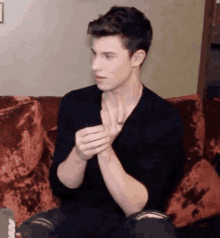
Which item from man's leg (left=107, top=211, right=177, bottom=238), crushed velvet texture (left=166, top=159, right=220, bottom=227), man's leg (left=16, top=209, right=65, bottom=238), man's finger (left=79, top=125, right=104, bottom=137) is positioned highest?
man's finger (left=79, top=125, right=104, bottom=137)

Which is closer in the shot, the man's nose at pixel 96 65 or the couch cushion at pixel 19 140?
the man's nose at pixel 96 65

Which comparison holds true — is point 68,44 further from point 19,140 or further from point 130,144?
point 130,144

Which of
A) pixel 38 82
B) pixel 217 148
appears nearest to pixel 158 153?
pixel 217 148

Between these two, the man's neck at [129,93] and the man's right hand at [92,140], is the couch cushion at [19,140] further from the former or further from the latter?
the man's right hand at [92,140]

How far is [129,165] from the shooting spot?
4.06 ft

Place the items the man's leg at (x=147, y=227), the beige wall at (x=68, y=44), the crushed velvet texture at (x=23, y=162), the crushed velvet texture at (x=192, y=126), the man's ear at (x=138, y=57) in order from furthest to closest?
the beige wall at (x=68, y=44), the crushed velvet texture at (x=192, y=126), the crushed velvet texture at (x=23, y=162), the man's ear at (x=138, y=57), the man's leg at (x=147, y=227)

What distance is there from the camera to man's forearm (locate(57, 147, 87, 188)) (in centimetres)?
106

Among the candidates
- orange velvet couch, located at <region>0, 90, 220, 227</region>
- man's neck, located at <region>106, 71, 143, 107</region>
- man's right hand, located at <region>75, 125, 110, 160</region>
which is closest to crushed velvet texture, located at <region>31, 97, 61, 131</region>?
orange velvet couch, located at <region>0, 90, 220, 227</region>

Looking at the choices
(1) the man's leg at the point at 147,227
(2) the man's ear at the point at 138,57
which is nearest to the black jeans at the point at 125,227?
(1) the man's leg at the point at 147,227

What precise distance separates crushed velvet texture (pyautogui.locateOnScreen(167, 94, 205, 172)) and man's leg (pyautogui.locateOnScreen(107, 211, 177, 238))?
74 cm

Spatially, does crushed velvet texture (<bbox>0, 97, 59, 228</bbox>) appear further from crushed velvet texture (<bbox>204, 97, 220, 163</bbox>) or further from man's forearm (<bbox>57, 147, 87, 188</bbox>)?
crushed velvet texture (<bbox>204, 97, 220, 163</bbox>)

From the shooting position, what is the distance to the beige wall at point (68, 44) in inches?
78.3

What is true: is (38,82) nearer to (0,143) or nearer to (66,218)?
(0,143)

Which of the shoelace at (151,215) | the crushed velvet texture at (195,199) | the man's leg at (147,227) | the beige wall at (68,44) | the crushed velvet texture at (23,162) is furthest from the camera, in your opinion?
the beige wall at (68,44)
